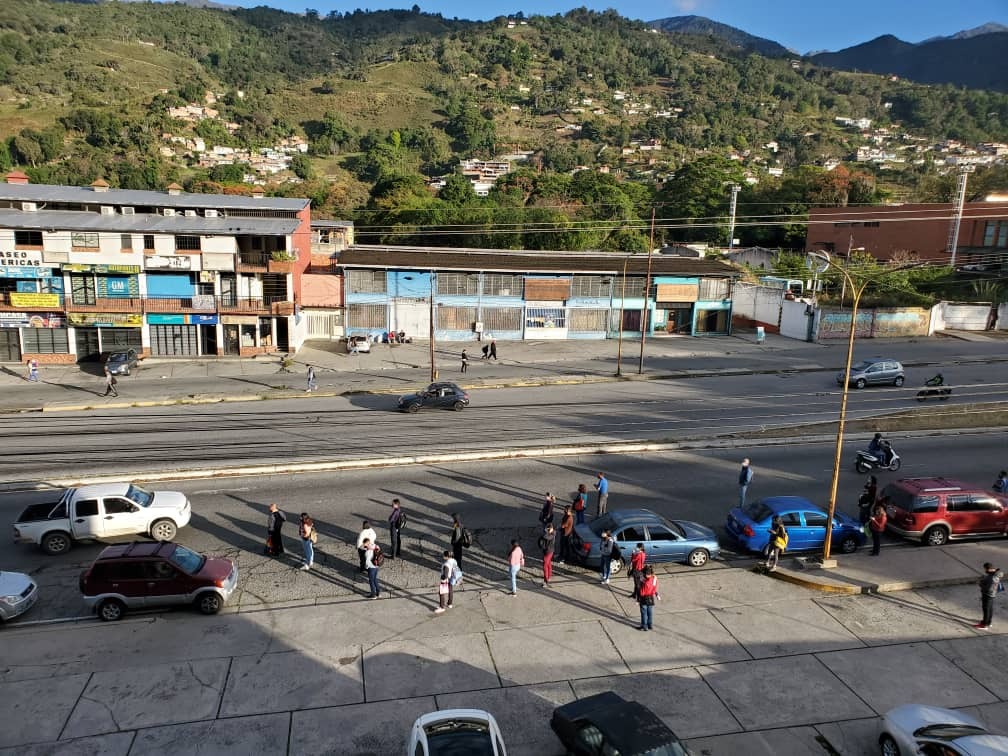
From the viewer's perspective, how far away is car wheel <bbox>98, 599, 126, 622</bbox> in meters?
14.2

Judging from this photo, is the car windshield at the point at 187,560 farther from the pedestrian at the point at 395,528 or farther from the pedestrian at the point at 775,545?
the pedestrian at the point at 775,545

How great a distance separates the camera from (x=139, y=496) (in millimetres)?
18203

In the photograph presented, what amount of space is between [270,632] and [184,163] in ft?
492

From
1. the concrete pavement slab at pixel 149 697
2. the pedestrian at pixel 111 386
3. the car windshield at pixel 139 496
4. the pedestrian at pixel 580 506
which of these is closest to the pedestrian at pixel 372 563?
the concrete pavement slab at pixel 149 697

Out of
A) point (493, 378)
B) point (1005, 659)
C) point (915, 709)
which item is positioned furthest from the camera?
point (493, 378)

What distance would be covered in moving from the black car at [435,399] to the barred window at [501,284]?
751 inches

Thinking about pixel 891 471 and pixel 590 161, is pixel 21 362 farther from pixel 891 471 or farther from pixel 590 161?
pixel 590 161

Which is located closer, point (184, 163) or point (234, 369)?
point (234, 369)

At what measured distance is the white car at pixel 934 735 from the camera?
941 cm

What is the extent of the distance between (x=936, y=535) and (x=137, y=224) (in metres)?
44.9

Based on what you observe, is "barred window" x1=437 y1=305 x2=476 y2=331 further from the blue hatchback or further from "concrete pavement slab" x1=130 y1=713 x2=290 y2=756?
"concrete pavement slab" x1=130 y1=713 x2=290 y2=756

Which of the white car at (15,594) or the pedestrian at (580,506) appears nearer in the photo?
the white car at (15,594)

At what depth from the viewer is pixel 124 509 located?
17.7m

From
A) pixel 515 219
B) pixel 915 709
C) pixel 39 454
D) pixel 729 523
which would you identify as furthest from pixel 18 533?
pixel 515 219
